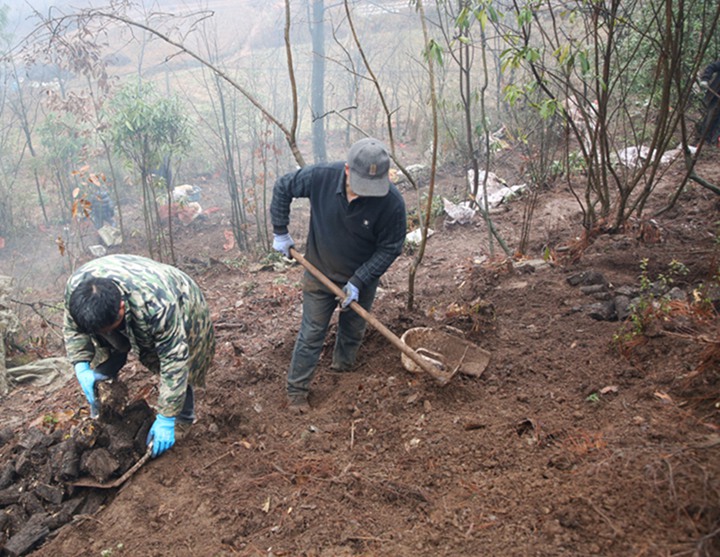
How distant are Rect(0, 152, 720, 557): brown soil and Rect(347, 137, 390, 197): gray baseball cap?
1373 mm

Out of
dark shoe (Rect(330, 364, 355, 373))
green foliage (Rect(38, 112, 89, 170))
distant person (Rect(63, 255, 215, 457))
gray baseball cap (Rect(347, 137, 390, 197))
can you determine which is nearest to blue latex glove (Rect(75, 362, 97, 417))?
distant person (Rect(63, 255, 215, 457))

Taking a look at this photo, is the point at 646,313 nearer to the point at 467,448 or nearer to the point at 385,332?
the point at 467,448

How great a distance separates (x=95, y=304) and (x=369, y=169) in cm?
166

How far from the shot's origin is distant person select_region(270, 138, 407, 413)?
3.23 metres

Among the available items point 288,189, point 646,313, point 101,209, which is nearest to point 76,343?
point 288,189

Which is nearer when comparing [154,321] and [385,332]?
[154,321]

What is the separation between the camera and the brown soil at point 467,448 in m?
2.16

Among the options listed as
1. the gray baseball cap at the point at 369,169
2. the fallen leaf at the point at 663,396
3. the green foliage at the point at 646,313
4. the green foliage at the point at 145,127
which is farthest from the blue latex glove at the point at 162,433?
the green foliage at the point at 145,127

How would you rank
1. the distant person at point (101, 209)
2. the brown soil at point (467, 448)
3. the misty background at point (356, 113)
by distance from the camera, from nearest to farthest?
the brown soil at point (467, 448), the misty background at point (356, 113), the distant person at point (101, 209)

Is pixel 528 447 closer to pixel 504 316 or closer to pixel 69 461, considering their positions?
pixel 504 316

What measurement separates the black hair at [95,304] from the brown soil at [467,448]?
3.60 feet

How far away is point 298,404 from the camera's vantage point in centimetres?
379

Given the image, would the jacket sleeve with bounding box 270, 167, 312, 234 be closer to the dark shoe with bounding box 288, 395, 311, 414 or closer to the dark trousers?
the dark trousers

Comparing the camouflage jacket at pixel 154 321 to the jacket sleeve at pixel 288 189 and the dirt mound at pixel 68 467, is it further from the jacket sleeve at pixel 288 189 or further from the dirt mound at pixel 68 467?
the jacket sleeve at pixel 288 189
